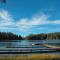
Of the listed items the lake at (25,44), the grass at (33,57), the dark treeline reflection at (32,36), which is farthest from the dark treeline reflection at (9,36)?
the grass at (33,57)

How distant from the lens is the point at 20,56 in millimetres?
13414

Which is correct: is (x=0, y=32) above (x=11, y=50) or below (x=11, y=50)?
above

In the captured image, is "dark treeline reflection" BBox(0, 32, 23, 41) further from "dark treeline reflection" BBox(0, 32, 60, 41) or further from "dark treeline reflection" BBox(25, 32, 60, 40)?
"dark treeline reflection" BBox(25, 32, 60, 40)

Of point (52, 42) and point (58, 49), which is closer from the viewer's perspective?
point (52, 42)

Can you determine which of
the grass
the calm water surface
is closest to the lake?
the calm water surface

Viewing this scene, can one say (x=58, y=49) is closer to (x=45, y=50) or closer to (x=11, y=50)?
(x=45, y=50)

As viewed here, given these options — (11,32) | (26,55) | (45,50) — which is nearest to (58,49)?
(45,50)

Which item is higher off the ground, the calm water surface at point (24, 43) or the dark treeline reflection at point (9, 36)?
the dark treeline reflection at point (9, 36)

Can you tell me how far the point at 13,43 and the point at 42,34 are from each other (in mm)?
1616

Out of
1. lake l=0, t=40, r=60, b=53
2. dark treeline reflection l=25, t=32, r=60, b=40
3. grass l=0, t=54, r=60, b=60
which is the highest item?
dark treeline reflection l=25, t=32, r=60, b=40

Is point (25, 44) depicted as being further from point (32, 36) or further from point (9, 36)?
point (9, 36)

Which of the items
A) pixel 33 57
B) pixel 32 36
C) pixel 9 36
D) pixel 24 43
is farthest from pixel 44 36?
pixel 9 36

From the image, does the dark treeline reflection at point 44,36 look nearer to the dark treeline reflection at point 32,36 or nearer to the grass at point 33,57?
the dark treeline reflection at point 32,36

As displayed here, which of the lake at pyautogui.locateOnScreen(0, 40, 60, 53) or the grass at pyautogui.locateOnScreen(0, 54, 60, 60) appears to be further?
the grass at pyautogui.locateOnScreen(0, 54, 60, 60)
